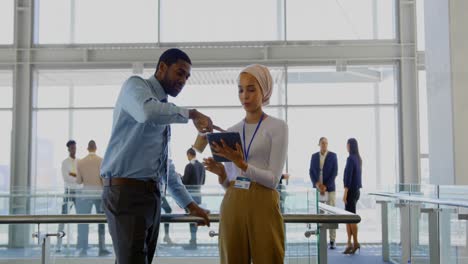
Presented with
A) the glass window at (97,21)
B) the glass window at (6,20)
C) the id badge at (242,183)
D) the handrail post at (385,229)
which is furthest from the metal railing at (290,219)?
the glass window at (6,20)

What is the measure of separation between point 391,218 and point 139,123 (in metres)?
5.28

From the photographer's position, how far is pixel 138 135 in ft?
7.39

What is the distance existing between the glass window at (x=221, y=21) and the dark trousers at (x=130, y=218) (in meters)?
8.29

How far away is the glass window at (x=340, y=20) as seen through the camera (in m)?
10.2

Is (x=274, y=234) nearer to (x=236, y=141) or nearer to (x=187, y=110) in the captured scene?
(x=236, y=141)

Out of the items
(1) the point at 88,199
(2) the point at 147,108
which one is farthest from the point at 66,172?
(2) the point at 147,108

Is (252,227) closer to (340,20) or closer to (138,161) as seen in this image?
(138,161)

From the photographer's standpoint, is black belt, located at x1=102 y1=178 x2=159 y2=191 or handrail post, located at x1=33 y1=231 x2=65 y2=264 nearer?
black belt, located at x1=102 y1=178 x2=159 y2=191

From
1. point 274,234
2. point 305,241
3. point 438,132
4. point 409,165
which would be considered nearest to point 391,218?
point 438,132

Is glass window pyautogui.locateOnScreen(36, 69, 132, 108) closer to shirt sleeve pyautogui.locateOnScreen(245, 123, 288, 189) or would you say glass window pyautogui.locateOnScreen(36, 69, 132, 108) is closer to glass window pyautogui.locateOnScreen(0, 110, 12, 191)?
glass window pyautogui.locateOnScreen(0, 110, 12, 191)

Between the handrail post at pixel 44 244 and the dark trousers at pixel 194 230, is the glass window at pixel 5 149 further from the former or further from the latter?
the handrail post at pixel 44 244

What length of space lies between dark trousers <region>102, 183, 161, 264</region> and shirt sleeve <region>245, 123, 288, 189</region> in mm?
483

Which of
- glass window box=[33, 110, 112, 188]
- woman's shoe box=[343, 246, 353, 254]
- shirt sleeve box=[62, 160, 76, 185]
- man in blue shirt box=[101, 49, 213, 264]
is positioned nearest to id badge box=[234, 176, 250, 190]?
→ man in blue shirt box=[101, 49, 213, 264]

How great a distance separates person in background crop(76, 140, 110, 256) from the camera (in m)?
3.45
